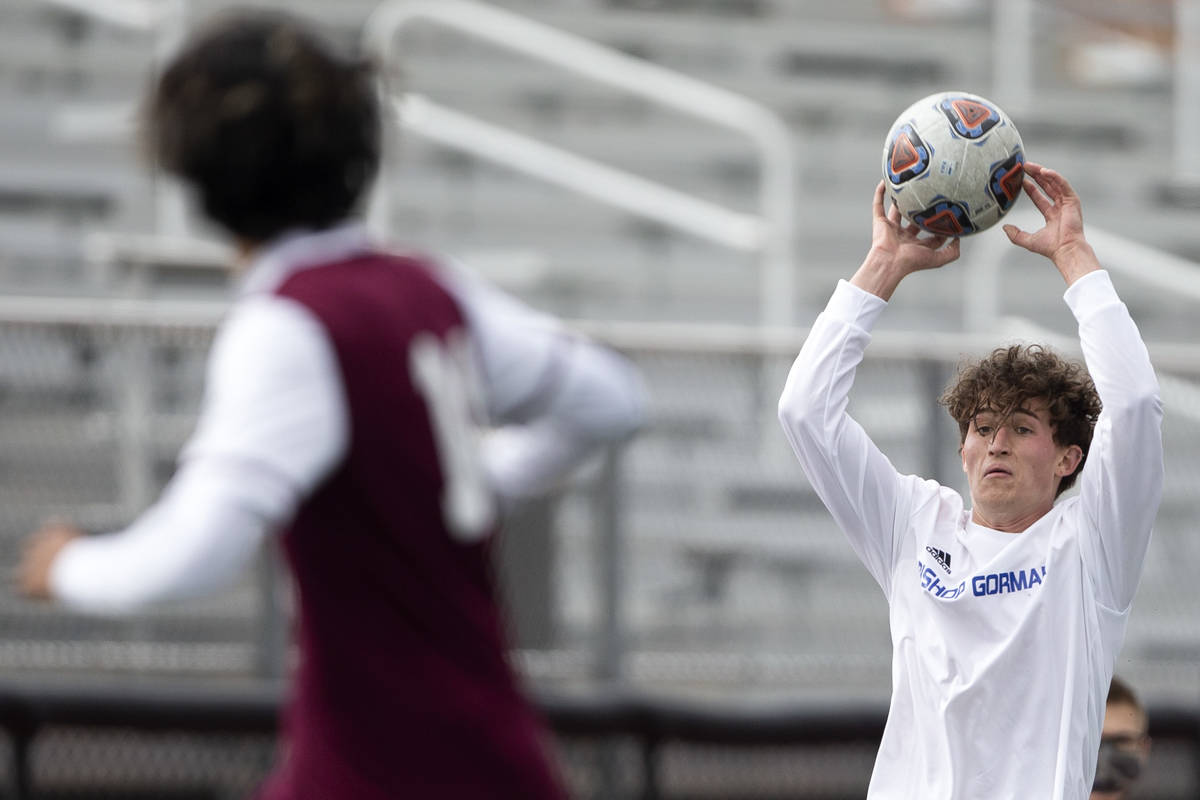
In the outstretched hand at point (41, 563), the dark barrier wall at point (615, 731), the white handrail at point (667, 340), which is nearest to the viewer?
the outstretched hand at point (41, 563)

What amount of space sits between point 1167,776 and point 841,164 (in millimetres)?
7042

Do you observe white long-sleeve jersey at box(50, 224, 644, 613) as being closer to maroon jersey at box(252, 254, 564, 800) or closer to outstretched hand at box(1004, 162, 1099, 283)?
maroon jersey at box(252, 254, 564, 800)

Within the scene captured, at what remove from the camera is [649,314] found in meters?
11.4

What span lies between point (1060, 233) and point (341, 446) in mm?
1764

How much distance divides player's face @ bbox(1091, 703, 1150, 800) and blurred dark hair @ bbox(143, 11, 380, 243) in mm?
2857

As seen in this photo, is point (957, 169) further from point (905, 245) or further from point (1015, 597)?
point (1015, 597)

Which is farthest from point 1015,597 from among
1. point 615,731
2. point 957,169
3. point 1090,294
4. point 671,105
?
point 671,105

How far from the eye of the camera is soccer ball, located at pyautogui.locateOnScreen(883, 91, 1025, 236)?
11.8 feet

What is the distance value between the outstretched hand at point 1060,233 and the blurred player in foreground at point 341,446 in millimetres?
1471

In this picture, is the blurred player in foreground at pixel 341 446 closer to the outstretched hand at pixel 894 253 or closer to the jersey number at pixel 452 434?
the jersey number at pixel 452 434

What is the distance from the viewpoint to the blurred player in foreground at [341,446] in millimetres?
2211

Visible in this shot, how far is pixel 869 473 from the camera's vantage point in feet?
11.5

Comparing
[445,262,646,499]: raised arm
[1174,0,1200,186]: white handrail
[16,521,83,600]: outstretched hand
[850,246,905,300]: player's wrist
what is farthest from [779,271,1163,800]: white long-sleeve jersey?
[1174,0,1200,186]: white handrail

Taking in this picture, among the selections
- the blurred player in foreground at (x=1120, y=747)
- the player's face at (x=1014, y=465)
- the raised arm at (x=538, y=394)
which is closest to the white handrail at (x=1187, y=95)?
the blurred player in foreground at (x=1120, y=747)
